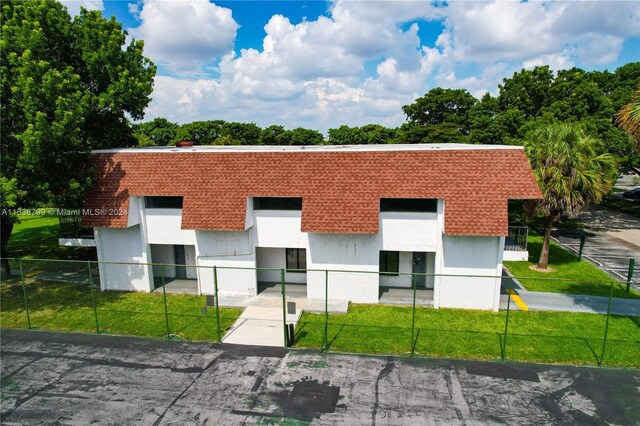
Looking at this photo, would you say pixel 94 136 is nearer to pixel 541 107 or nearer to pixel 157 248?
pixel 157 248

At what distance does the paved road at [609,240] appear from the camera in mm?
23078

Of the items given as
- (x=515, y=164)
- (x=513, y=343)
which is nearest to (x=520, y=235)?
(x=515, y=164)

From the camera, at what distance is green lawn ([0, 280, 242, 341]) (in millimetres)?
15180

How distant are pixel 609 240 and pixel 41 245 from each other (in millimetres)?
42167

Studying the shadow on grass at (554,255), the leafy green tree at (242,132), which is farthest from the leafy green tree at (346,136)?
the shadow on grass at (554,255)

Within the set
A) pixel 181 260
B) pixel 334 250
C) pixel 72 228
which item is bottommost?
pixel 181 260

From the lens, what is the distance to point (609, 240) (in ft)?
94.7

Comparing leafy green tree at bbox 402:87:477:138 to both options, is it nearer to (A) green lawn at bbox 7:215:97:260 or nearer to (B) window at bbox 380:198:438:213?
(B) window at bbox 380:198:438:213

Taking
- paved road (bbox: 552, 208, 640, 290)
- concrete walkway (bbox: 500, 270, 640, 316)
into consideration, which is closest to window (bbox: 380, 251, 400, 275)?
concrete walkway (bbox: 500, 270, 640, 316)

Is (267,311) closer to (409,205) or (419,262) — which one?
(419,262)

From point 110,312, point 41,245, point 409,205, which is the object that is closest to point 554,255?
point 409,205

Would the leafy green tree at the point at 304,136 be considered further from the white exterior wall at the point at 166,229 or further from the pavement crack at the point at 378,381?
the pavement crack at the point at 378,381

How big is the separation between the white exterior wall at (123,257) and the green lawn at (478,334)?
920 centimetres

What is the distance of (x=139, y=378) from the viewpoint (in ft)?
38.7
